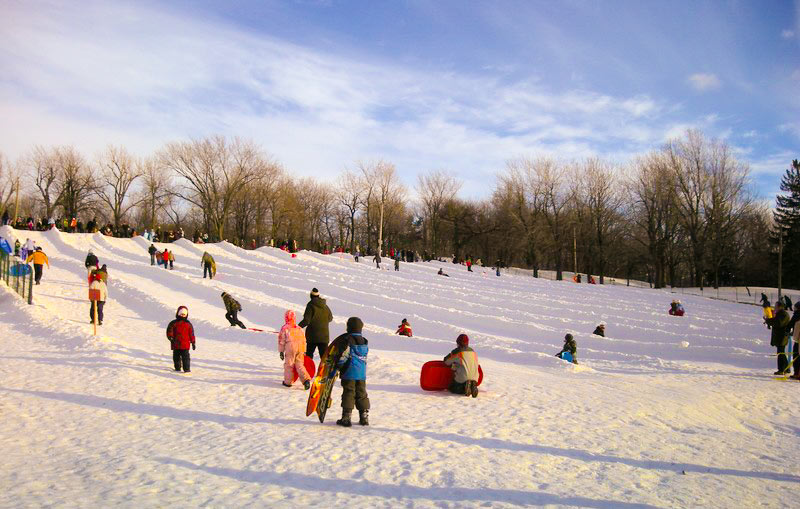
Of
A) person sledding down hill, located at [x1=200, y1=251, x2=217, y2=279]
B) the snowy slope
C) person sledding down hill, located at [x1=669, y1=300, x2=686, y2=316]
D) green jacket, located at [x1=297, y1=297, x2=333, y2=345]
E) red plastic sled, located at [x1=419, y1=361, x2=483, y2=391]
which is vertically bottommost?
the snowy slope

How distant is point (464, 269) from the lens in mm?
47656

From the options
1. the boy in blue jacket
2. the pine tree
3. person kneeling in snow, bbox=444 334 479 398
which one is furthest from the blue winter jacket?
the pine tree

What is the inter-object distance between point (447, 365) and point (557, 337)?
11.8 m

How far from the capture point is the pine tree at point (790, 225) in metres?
53.3

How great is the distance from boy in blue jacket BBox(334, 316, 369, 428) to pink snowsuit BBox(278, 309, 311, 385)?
2322mm

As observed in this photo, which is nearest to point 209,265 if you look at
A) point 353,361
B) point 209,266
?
point 209,266

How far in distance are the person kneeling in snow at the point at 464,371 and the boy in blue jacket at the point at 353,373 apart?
8.58 feet

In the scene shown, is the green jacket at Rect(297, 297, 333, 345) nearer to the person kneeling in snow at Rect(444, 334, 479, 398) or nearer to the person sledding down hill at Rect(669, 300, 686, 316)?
the person kneeling in snow at Rect(444, 334, 479, 398)

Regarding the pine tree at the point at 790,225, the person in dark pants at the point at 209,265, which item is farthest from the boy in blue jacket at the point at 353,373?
the pine tree at the point at 790,225

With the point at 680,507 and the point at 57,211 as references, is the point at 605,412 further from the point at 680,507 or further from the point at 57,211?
the point at 57,211

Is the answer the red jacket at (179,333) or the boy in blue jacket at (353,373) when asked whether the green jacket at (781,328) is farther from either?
the red jacket at (179,333)

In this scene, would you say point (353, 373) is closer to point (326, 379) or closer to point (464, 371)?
point (326, 379)

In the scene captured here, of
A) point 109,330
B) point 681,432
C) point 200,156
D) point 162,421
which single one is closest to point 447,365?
point 681,432

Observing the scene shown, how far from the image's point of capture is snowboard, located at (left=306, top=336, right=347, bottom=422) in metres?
7.18
